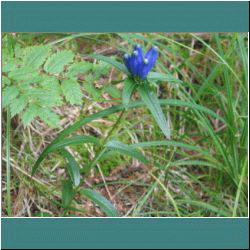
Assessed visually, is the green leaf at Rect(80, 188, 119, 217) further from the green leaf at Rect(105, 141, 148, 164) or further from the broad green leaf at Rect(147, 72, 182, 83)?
the broad green leaf at Rect(147, 72, 182, 83)

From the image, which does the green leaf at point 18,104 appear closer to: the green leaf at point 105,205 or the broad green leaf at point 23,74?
the broad green leaf at point 23,74

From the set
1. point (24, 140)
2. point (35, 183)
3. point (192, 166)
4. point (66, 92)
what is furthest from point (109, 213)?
point (192, 166)

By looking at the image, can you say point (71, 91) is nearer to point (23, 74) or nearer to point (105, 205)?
point (23, 74)

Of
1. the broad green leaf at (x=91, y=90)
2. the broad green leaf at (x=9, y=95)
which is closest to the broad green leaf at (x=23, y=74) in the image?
the broad green leaf at (x=9, y=95)

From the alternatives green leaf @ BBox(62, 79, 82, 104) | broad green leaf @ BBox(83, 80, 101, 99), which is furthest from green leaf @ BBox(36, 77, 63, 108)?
broad green leaf @ BBox(83, 80, 101, 99)

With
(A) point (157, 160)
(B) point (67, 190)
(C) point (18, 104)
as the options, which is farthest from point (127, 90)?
(A) point (157, 160)
